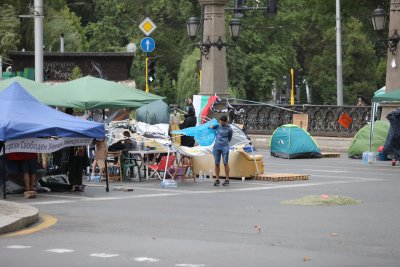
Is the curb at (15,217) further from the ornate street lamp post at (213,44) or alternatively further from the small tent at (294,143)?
the ornate street lamp post at (213,44)

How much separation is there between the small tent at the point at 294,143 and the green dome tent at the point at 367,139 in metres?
1.37

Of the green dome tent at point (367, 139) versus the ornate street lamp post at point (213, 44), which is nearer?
the green dome tent at point (367, 139)

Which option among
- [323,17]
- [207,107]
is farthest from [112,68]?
[323,17]

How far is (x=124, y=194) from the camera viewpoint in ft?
67.0

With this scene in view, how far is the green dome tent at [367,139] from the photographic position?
32.0 meters

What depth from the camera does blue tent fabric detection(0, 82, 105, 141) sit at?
18.9 metres

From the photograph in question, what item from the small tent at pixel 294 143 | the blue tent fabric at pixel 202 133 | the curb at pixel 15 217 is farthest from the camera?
the small tent at pixel 294 143

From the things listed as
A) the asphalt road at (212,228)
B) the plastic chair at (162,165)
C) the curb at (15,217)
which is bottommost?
the asphalt road at (212,228)

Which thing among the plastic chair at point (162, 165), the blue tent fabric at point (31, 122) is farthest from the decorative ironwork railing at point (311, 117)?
the blue tent fabric at point (31, 122)

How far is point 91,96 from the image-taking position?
2516 cm

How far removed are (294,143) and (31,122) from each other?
623 inches

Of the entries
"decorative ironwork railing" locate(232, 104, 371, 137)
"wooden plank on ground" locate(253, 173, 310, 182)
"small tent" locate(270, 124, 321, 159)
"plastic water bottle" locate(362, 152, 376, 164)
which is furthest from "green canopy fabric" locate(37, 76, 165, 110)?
"decorative ironwork railing" locate(232, 104, 371, 137)

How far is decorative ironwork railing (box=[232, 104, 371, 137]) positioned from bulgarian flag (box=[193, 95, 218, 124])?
4.27 meters

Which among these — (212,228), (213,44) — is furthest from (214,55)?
(212,228)
